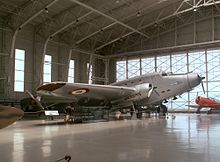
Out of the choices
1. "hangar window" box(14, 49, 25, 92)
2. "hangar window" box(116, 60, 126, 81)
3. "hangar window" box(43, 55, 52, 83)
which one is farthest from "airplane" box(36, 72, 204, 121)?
"hangar window" box(116, 60, 126, 81)

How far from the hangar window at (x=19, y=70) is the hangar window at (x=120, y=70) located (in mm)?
16851

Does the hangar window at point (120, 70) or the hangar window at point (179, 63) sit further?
the hangar window at point (120, 70)

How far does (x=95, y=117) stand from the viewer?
2016 centimetres

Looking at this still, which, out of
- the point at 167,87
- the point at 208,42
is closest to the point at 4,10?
the point at 167,87

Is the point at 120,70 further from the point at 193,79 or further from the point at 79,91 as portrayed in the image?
the point at 79,91

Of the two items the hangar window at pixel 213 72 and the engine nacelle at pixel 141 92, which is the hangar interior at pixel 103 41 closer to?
the hangar window at pixel 213 72

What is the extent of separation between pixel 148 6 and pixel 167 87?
9.89m

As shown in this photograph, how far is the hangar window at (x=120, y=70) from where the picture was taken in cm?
4212

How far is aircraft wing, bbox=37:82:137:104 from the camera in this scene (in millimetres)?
16328

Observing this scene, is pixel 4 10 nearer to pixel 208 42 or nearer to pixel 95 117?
pixel 95 117

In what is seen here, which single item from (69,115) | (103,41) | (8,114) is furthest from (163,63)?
(8,114)

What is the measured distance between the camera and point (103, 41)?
127ft

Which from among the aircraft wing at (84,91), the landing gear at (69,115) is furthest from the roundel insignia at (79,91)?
the landing gear at (69,115)

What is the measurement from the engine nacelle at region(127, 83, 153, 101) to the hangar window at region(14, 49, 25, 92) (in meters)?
14.0
